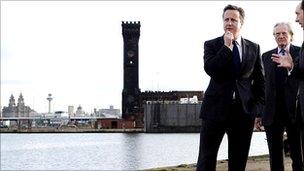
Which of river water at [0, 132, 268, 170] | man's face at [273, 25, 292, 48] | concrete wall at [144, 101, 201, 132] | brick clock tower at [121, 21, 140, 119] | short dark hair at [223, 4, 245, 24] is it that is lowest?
river water at [0, 132, 268, 170]

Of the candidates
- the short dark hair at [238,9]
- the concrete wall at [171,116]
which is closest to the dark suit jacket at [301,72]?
the short dark hair at [238,9]

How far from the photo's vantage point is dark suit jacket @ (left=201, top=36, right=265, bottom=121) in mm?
5074

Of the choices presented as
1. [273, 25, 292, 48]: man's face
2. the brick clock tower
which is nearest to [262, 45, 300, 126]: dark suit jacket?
[273, 25, 292, 48]: man's face

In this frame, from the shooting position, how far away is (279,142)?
249 inches

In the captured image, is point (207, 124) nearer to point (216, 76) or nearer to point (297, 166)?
point (216, 76)

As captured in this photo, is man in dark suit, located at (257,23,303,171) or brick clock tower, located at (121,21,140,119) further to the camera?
brick clock tower, located at (121,21,140,119)

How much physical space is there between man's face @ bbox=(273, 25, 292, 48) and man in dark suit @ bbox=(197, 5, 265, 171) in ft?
3.03

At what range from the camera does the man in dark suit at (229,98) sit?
5145mm

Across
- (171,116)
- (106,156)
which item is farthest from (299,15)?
(171,116)

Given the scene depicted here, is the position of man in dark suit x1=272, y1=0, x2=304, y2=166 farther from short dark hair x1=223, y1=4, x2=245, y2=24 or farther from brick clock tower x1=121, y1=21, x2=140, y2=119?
brick clock tower x1=121, y1=21, x2=140, y2=119

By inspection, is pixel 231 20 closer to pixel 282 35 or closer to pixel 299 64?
pixel 299 64

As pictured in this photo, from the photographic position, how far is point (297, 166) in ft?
21.2

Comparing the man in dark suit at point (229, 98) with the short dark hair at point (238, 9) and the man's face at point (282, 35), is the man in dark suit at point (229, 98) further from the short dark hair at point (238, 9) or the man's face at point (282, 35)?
the man's face at point (282, 35)

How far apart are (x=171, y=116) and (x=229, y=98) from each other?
11331cm
